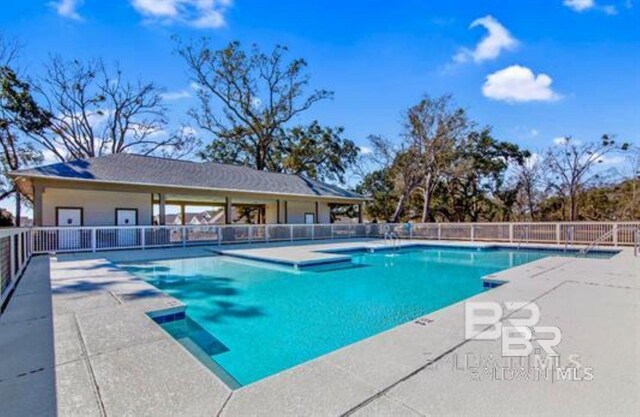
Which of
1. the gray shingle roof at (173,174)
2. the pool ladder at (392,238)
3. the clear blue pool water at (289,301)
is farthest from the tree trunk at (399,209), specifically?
the clear blue pool water at (289,301)

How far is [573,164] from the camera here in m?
23.0

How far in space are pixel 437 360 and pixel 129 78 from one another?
1041 inches

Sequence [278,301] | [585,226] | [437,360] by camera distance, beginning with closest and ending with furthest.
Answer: [437,360] → [278,301] → [585,226]

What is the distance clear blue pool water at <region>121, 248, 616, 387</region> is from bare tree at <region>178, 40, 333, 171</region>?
1793cm

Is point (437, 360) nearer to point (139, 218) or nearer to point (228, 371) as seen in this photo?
point (228, 371)

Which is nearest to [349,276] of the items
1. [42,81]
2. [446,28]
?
[446,28]

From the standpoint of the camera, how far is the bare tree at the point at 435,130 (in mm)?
21703

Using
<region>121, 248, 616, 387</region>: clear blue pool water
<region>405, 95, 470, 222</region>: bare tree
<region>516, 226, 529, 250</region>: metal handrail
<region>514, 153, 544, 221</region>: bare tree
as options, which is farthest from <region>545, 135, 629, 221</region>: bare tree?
<region>121, 248, 616, 387</region>: clear blue pool water

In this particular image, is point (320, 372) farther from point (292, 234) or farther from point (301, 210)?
point (301, 210)

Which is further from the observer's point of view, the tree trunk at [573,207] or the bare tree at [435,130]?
the tree trunk at [573,207]

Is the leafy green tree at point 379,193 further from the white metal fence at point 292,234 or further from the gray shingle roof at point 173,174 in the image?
the white metal fence at point 292,234

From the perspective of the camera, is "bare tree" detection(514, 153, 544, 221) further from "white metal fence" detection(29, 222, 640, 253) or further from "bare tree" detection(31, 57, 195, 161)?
"bare tree" detection(31, 57, 195, 161)

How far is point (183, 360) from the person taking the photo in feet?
9.50

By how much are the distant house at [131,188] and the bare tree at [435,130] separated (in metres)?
6.71
